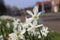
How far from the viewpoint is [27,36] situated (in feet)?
5.00

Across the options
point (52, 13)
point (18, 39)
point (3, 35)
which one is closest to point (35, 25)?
point (18, 39)

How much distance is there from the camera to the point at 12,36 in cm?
145

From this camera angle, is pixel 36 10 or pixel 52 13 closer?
pixel 36 10

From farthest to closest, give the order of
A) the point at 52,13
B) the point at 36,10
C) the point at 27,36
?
1. the point at 52,13
2. the point at 27,36
3. the point at 36,10

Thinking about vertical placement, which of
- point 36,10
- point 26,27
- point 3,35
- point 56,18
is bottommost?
point 56,18

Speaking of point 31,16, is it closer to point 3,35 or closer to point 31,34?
point 31,34

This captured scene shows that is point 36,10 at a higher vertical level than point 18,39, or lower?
higher

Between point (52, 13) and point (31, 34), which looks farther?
point (52, 13)

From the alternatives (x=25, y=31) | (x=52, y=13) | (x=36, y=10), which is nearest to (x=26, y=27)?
(x=25, y=31)

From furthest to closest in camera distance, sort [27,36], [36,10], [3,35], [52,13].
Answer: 1. [52,13]
2. [3,35]
3. [27,36]
4. [36,10]

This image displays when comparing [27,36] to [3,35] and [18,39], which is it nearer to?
[18,39]

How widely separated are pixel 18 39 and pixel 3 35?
0.34 metres

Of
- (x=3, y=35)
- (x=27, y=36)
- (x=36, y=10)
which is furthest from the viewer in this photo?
(x=3, y=35)

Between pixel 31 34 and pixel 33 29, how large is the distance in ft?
0.14
